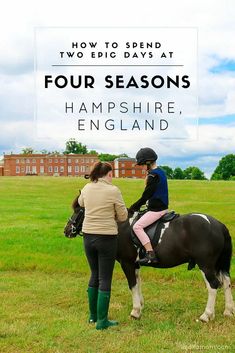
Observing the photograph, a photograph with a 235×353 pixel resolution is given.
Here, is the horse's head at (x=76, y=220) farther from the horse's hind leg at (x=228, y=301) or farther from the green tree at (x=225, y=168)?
the green tree at (x=225, y=168)

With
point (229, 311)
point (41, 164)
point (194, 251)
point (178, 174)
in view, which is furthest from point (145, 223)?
point (41, 164)

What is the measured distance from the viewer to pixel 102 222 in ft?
25.5

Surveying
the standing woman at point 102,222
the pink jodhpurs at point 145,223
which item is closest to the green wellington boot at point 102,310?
the standing woman at point 102,222

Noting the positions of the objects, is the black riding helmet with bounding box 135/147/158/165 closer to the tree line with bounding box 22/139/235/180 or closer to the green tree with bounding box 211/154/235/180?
the tree line with bounding box 22/139/235/180

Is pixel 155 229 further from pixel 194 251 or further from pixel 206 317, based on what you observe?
pixel 206 317

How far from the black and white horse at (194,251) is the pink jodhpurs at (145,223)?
248mm

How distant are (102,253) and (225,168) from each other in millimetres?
118156

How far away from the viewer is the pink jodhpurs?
8586 mm

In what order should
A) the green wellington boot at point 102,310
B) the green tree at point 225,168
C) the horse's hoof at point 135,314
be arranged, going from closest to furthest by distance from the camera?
the green wellington boot at point 102,310 < the horse's hoof at point 135,314 < the green tree at point 225,168

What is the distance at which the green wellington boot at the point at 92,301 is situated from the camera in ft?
27.1

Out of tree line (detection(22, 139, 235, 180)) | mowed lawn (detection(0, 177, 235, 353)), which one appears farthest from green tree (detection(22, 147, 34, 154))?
mowed lawn (detection(0, 177, 235, 353))

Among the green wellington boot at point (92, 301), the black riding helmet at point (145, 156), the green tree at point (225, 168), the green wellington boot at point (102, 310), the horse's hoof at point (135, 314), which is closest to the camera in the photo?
the green wellington boot at point (102, 310)

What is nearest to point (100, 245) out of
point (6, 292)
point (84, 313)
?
point (84, 313)

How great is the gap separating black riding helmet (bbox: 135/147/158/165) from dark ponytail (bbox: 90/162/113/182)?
878 mm
